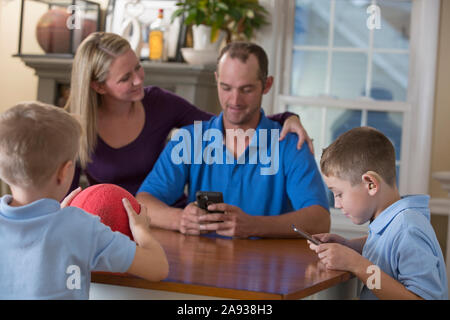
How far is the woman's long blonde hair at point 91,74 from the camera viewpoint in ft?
7.38

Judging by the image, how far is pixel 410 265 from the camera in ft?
4.27

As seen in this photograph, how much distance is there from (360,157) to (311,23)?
2.42m

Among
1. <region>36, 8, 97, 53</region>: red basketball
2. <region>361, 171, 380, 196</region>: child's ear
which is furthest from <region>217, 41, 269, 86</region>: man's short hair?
<region>36, 8, 97, 53</region>: red basketball

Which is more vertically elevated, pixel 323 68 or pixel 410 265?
pixel 323 68

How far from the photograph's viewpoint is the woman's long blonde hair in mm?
2248

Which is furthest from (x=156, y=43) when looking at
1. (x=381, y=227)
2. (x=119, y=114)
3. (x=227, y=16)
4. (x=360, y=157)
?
(x=381, y=227)

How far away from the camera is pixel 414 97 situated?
3.55 metres

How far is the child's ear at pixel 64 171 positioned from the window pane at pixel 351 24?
9.13 ft

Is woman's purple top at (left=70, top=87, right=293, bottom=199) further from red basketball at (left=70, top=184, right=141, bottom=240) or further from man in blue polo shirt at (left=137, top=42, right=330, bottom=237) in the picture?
red basketball at (left=70, top=184, right=141, bottom=240)

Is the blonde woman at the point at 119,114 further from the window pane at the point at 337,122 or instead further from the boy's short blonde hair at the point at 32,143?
the window pane at the point at 337,122

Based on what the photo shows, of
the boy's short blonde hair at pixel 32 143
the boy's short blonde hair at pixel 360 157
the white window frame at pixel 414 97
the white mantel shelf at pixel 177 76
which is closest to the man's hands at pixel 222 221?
the boy's short blonde hair at pixel 360 157
